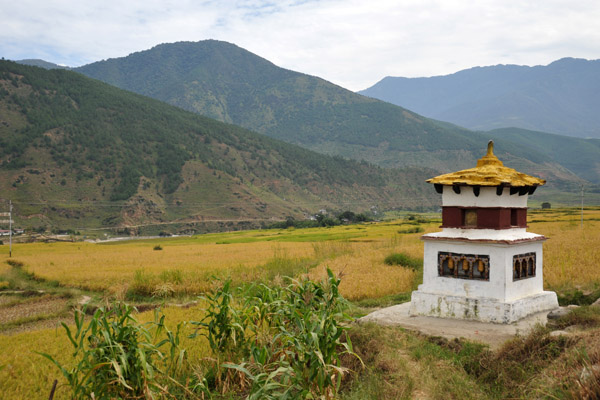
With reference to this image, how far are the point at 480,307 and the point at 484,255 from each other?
4.35 feet

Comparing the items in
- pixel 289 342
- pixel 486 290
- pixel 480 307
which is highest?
pixel 289 342

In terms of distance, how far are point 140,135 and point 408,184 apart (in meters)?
67.1

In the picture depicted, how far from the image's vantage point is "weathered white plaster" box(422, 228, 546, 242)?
12944 millimetres

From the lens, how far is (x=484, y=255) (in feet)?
42.6

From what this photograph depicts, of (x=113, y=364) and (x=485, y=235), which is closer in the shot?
(x=113, y=364)

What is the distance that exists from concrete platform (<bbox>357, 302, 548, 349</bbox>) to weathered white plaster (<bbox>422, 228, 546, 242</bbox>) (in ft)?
6.81

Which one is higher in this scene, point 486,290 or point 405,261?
point 486,290

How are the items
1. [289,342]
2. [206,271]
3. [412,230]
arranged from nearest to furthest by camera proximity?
[289,342], [206,271], [412,230]

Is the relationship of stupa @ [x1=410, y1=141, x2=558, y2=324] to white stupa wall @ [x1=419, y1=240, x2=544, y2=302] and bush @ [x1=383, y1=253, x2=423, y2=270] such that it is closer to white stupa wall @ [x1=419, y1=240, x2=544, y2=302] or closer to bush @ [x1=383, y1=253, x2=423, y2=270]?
white stupa wall @ [x1=419, y1=240, x2=544, y2=302]

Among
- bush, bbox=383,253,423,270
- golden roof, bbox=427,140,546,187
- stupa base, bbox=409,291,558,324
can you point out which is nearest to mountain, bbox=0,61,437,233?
bush, bbox=383,253,423,270

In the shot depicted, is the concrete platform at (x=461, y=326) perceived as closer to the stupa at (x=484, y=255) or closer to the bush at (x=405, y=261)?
the stupa at (x=484, y=255)

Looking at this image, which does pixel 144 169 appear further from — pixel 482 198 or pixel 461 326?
pixel 461 326

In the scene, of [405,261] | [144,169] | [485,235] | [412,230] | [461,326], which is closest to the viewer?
[461,326]

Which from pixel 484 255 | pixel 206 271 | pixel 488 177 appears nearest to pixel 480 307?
pixel 484 255
